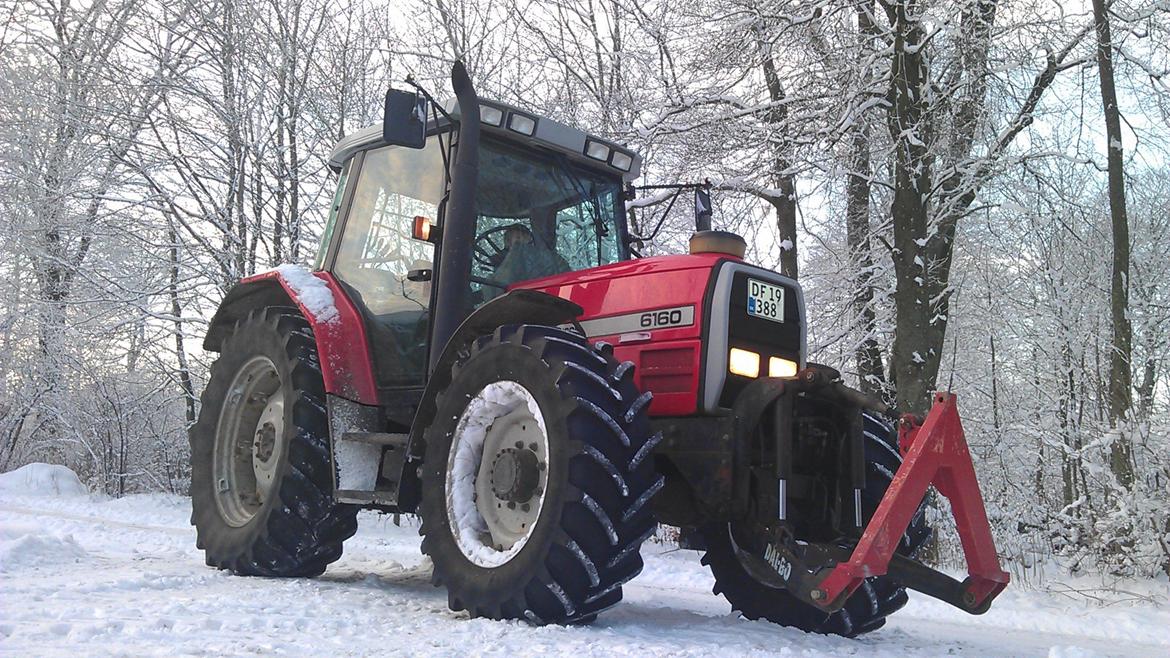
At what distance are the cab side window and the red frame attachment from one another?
2552 mm

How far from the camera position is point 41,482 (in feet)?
41.5

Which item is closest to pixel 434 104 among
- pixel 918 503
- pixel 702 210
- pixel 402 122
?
pixel 402 122

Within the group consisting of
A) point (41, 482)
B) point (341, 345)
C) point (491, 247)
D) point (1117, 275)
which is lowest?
point (41, 482)

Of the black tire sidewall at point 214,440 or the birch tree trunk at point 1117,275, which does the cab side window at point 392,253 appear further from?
the birch tree trunk at point 1117,275

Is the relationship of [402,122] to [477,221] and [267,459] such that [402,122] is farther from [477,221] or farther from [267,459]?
[267,459]

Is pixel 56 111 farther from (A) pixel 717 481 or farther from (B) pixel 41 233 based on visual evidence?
(A) pixel 717 481

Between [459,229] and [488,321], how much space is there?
55cm

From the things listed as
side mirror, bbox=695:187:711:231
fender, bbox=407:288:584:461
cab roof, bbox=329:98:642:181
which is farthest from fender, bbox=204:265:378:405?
side mirror, bbox=695:187:711:231

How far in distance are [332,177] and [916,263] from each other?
289 inches

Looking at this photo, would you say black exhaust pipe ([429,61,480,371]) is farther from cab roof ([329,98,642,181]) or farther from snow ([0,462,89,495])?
snow ([0,462,89,495])

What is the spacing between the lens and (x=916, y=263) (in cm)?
859

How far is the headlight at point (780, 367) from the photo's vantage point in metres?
4.55

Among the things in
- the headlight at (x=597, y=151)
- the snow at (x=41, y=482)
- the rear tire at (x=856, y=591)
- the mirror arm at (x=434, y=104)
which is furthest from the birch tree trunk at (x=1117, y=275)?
the snow at (x=41, y=482)

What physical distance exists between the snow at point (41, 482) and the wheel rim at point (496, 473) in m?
10.2
